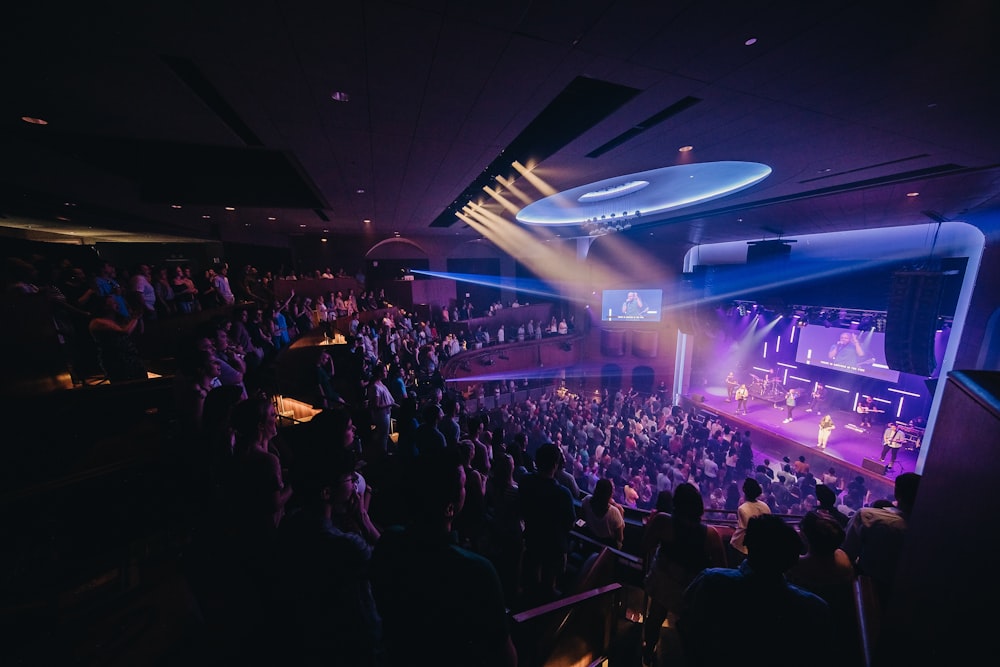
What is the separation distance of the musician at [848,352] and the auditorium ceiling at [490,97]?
6.81m

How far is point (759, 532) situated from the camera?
142 cm

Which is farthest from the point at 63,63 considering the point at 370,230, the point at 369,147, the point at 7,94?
the point at 370,230

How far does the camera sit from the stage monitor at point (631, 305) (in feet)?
44.7

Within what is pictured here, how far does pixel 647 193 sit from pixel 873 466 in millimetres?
9150

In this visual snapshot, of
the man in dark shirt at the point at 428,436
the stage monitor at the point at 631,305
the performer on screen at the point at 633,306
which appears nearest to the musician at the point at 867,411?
the stage monitor at the point at 631,305

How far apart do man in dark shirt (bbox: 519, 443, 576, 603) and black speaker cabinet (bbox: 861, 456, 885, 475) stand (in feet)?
36.9

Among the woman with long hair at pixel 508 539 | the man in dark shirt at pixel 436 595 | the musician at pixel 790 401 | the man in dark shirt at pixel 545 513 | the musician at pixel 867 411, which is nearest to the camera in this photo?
the man in dark shirt at pixel 436 595

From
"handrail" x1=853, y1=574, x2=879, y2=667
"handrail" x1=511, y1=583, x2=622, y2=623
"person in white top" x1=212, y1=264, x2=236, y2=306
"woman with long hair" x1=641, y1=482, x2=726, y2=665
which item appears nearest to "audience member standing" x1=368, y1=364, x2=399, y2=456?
"handrail" x1=511, y1=583, x2=622, y2=623

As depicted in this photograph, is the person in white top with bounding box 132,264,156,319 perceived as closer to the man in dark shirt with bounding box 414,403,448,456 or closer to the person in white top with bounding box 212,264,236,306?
the person in white top with bounding box 212,264,236,306

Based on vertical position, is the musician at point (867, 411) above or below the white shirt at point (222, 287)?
below

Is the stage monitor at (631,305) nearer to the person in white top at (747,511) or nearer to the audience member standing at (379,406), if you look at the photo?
the person in white top at (747,511)

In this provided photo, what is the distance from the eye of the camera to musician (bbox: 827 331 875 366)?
35.9ft

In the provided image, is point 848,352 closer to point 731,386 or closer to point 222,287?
point 731,386

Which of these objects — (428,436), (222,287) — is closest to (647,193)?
(428,436)
